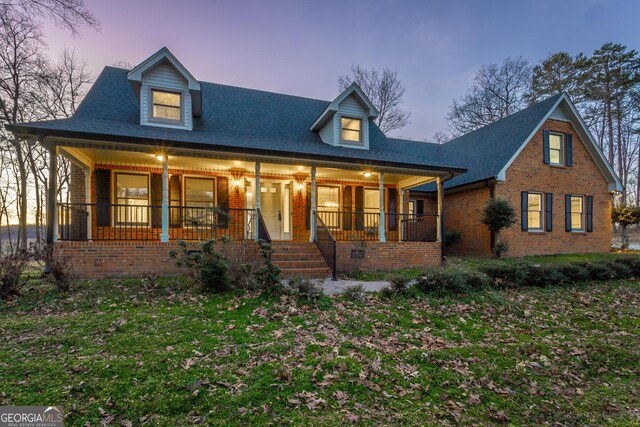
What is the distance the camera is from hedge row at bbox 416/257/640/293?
6711 mm

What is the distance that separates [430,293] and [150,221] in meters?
8.70

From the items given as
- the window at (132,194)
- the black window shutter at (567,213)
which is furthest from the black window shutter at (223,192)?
the black window shutter at (567,213)

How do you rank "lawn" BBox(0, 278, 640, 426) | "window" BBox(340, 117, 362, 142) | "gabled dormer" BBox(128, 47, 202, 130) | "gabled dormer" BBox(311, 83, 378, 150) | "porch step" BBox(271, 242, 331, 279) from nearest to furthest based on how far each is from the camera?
1. "lawn" BBox(0, 278, 640, 426)
2. "porch step" BBox(271, 242, 331, 279)
3. "gabled dormer" BBox(128, 47, 202, 130)
4. "gabled dormer" BBox(311, 83, 378, 150)
5. "window" BBox(340, 117, 362, 142)

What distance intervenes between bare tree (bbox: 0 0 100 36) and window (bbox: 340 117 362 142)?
315 inches

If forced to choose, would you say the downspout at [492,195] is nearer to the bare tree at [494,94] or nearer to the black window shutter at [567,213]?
the black window shutter at [567,213]

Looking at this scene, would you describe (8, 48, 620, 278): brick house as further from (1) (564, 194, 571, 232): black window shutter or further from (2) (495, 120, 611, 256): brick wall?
(1) (564, 194, 571, 232): black window shutter

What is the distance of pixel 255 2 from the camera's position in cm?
1419

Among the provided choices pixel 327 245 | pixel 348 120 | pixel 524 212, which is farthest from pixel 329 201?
pixel 524 212

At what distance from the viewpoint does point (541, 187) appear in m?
14.3

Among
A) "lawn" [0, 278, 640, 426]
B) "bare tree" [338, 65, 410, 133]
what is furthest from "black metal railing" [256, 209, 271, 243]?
"bare tree" [338, 65, 410, 133]

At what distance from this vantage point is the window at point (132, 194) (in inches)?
396

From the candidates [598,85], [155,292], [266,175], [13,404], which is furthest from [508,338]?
[598,85]

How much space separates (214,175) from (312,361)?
350 inches

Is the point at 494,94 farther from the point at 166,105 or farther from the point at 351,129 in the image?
the point at 166,105
